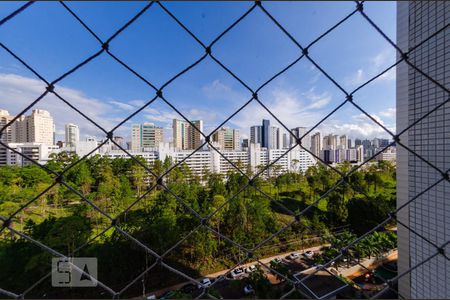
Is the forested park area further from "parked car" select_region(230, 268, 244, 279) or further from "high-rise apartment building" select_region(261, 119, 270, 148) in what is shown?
"high-rise apartment building" select_region(261, 119, 270, 148)

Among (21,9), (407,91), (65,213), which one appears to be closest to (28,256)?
(65,213)

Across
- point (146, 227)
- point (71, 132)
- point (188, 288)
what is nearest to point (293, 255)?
point (188, 288)

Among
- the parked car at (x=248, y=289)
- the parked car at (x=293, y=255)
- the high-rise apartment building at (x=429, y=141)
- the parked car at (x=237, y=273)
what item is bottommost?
the parked car at (x=293, y=255)

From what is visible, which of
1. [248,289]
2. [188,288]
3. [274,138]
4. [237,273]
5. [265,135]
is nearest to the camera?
[248,289]

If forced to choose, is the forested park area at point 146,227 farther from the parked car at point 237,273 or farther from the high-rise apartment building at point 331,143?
the high-rise apartment building at point 331,143

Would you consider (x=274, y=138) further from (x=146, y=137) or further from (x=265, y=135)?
(x=146, y=137)

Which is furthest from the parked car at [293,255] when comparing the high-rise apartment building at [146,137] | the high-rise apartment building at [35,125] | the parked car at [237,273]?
the high-rise apartment building at [146,137]

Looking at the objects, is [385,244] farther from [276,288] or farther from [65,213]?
[65,213]
